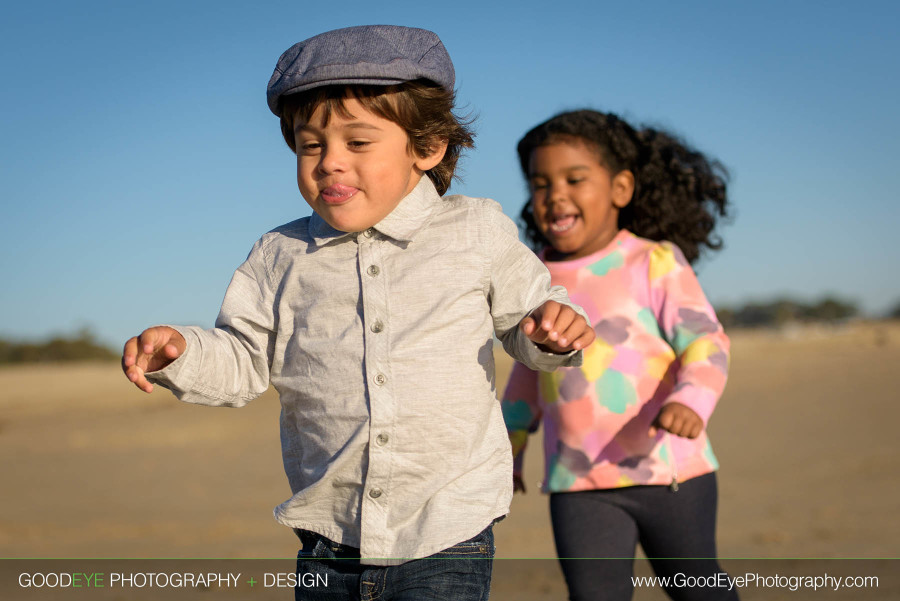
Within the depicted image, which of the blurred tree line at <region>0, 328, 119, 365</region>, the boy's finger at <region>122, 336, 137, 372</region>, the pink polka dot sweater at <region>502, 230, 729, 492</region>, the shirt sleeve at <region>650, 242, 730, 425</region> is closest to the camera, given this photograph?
the boy's finger at <region>122, 336, 137, 372</region>

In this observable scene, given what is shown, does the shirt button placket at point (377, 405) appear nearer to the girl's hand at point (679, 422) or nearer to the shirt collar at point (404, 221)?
the shirt collar at point (404, 221)

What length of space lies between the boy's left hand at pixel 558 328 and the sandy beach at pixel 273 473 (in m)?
3.55

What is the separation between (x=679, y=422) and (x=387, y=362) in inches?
45.1

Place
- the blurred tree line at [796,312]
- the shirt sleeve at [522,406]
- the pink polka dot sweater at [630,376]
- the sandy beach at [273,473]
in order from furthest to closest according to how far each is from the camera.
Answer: the blurred tree line at [796,312] → the sandy beach at [273,473] → the shirt sleeve at [522,406] → the pink polka dot sweater at [630,376]

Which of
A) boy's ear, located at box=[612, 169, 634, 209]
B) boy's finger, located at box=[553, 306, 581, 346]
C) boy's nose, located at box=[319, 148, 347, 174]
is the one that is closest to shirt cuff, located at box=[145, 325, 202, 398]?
boy's nose, located at box=[319, 148, 347, 174]

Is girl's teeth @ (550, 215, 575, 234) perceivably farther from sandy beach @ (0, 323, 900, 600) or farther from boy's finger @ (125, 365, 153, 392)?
sandy beach @ (0, 323, 900, 600)

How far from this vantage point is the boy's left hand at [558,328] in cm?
214

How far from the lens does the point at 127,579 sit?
582 centimetres

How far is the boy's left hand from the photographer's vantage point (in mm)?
2137

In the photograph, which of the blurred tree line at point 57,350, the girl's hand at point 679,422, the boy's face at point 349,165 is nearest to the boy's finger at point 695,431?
the girl's hand at point 679,422

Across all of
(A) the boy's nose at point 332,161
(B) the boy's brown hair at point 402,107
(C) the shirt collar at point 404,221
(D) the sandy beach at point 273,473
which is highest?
(B) the boy's brown hair at point 402,107

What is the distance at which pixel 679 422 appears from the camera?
2881mm

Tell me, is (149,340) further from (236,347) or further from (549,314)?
(549,314)

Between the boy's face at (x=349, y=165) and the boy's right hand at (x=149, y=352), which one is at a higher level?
the boy's face at (x=349, y=165)
